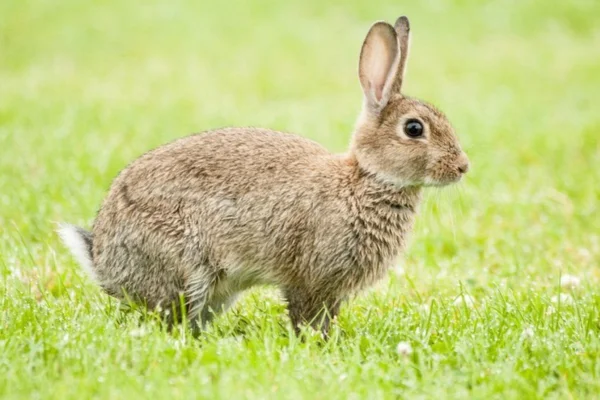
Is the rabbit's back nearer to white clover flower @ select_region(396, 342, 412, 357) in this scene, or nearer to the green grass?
the green grass

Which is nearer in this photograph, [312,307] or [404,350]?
[404,350]

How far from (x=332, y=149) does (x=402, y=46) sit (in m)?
4.08

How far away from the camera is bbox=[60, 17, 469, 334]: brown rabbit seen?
482 cm

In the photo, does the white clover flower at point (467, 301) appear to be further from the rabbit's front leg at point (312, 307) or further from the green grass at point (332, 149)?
the rabbit's front leg at point (312, 307)

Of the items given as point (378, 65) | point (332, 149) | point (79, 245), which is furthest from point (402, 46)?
point (332, 149)

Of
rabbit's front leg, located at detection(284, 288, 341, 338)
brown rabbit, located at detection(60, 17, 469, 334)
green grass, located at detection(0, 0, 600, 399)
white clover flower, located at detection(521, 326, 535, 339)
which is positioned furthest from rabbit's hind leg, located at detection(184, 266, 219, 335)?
white clover flower, located at detection(521, 326, 535, 339)

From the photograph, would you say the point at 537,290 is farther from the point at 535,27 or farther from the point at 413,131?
the point at 535,27

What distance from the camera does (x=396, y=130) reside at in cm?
499

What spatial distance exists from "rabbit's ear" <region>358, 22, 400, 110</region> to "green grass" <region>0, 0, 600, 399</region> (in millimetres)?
734

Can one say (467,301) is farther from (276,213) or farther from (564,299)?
(276,213)

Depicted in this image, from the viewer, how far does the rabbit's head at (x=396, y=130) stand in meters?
4.93

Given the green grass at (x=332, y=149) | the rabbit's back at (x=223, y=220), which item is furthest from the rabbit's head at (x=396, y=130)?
the green grass at (x=332, y=149)

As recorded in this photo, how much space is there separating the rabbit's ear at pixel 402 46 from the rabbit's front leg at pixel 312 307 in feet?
4.04

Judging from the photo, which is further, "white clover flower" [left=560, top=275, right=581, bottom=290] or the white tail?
"white clover flower" [left=560, top=275, right=581, bottom=290]
